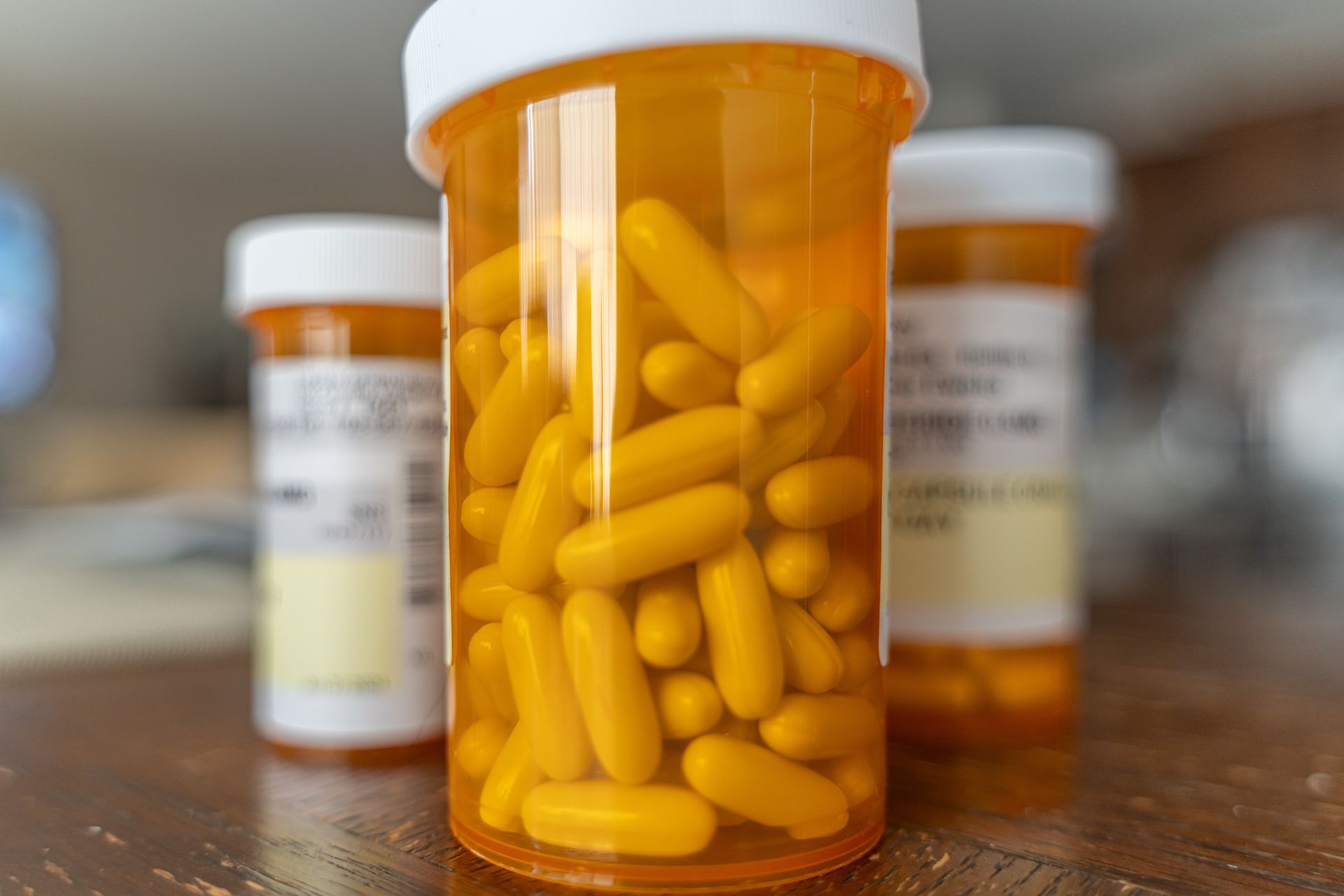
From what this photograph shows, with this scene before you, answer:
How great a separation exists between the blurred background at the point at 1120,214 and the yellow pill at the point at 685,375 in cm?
78

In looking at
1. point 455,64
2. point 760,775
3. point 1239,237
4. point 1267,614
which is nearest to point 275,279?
point 455,64

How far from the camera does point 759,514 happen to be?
0.25m

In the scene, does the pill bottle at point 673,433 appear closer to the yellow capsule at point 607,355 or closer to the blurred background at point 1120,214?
the yellow capsule at point 607,355

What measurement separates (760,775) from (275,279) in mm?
254

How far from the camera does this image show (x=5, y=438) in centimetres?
242

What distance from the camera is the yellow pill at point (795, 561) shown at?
0.25 m

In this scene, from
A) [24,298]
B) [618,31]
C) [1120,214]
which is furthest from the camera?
[24,298]

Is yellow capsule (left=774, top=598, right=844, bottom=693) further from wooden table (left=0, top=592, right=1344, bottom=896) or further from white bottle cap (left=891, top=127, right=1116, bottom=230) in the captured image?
white bottle cap (left=891, top=127, right=1116, bottom=230)

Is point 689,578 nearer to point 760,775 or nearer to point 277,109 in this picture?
point 760,775

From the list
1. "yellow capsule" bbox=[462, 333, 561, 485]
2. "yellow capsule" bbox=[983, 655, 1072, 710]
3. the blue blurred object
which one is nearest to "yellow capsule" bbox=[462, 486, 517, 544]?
"yellow capsule" bbox=[462, 333, 561, 485]

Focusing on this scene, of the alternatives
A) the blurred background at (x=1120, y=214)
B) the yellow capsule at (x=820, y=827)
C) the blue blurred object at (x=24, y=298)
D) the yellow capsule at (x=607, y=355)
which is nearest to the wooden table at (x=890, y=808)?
the yellow capsule at (x=820, y=827)

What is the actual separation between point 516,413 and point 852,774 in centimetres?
13

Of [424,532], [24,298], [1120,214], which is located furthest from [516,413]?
[24,298]

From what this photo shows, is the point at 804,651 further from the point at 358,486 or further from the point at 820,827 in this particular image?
the point at 358,486
